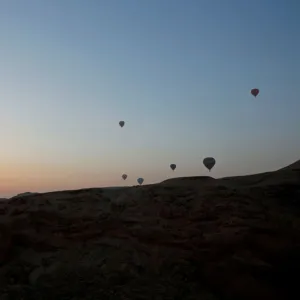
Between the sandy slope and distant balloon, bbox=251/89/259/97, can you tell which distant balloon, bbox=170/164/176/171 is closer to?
distant balloon, bbox=251/89/259/97

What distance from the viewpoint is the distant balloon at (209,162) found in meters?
21.2

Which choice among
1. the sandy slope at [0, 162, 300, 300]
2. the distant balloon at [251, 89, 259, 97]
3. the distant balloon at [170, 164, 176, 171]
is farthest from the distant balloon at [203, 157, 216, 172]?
the sandy slope at [0, 162, 300, 300]

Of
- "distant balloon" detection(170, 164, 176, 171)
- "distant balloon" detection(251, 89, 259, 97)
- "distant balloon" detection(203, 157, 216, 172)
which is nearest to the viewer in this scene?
"distant balloon" detection(203, 157, 216, 172)

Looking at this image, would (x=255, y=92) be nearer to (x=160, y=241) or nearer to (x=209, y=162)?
(x=209, y=162)

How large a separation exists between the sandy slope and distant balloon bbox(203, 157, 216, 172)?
13.6 meters

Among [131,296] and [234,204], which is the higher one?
[234,204]

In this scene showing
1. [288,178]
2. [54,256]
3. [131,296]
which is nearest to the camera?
[131,296]

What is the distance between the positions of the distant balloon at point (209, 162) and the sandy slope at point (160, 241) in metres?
13.6

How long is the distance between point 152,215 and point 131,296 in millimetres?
1540

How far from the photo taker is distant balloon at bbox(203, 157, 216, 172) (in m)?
21.2

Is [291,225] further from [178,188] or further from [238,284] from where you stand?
[178,188]

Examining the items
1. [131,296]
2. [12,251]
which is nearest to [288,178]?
[131,296]

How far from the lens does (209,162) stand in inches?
837

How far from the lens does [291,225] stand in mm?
6031
